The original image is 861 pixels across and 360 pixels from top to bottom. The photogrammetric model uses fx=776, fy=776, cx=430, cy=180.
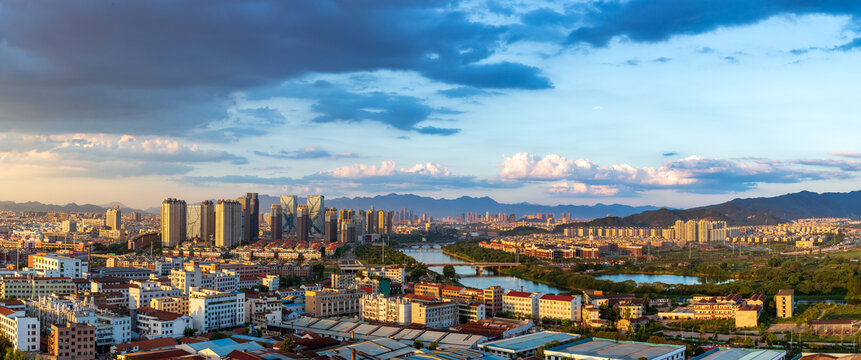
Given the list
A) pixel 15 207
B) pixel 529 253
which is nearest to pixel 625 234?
pixel 529 253

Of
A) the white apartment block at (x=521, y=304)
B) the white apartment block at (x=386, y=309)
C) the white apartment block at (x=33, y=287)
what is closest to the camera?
the white apartment block at (x=386, y=309)

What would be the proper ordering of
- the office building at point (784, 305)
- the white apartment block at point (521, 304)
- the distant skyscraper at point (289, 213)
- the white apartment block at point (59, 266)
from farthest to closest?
the distant skyscraper at point (289, 213), the white apartment block at point (59, 266), the office building at point (784, 305), the white apartment block at point (521, 304)

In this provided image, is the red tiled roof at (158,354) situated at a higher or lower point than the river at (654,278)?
higher

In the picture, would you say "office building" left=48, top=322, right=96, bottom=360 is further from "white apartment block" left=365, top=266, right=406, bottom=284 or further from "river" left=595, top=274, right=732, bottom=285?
"river" left=595, top=274, right=732, bottom=285

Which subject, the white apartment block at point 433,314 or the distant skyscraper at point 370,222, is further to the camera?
the distant skyscraper at point 370,222

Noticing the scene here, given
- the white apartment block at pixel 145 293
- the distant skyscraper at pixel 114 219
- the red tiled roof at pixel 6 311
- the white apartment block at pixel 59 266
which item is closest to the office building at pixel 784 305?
the white apartment block at pixel 145 293

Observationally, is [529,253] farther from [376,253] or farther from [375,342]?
[375,342]

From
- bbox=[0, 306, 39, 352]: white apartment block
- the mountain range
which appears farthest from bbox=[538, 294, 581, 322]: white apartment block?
the mountain range

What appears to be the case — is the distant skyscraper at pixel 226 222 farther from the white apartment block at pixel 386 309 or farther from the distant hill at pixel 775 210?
the distant hill at pixel 775 210
